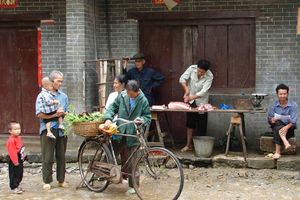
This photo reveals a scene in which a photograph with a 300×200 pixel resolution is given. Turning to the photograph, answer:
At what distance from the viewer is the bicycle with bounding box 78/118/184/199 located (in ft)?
21.3

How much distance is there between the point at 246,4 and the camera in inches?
375

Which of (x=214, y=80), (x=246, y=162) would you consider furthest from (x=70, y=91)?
(x=246, y=162)

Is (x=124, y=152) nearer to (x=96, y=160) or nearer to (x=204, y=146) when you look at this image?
(x=96, y=160)

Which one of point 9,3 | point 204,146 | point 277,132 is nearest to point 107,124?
point 204,146

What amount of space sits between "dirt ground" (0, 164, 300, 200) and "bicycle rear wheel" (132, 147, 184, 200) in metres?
0.35

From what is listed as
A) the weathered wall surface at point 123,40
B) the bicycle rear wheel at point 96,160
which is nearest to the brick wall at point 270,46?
the weathered wall surface at point 123,40

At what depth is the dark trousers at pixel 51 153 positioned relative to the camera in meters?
7.18

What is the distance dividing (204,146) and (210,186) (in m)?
1.33

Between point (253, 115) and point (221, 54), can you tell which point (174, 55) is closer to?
point (221, 54)

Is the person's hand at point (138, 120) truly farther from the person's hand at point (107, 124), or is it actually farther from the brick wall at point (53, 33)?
the brick wall at point (53, 33)

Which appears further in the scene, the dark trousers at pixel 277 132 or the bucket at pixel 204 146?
the bucket at pixel 204 146

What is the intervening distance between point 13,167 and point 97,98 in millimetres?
2994

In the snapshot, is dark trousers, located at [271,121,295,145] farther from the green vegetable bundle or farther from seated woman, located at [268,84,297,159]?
the green vegetable bundle

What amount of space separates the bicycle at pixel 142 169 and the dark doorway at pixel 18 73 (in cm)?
385
